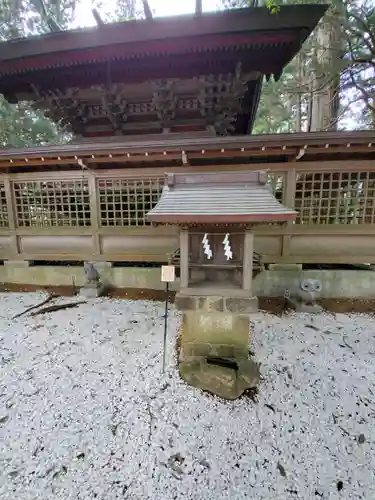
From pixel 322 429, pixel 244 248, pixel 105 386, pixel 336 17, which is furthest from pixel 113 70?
pixel 322 429

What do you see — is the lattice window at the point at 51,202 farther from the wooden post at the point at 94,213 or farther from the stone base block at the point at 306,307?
the stone base block at the point at 306,307

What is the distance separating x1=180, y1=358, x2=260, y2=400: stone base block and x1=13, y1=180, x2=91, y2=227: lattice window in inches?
167

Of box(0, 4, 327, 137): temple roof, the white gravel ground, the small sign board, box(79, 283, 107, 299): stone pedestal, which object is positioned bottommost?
the white gravel ground

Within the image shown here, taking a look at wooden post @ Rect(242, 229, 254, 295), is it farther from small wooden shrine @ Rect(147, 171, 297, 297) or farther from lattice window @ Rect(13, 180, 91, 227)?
lattice window @ Rect(13, 180, 91, 227)

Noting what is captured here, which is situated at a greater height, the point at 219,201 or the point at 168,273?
the point at 219,201

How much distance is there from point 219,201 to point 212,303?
122 cm

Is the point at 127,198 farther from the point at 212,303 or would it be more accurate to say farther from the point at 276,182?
the point at 212,303

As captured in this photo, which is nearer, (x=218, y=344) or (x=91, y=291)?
(x=218, y=344)

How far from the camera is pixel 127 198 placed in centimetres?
542

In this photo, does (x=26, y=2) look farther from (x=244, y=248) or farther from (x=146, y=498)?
(x=146, y=498)

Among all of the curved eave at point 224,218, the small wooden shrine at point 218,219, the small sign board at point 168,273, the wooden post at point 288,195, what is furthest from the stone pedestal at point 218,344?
the wooden post at point 288,195

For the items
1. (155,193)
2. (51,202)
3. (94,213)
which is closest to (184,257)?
(155,193)

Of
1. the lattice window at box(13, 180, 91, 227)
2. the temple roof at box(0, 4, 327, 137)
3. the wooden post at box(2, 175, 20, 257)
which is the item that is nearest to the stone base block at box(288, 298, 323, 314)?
the temple roof at box(0, 4, 327, 137)

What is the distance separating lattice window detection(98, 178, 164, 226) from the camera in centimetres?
534
